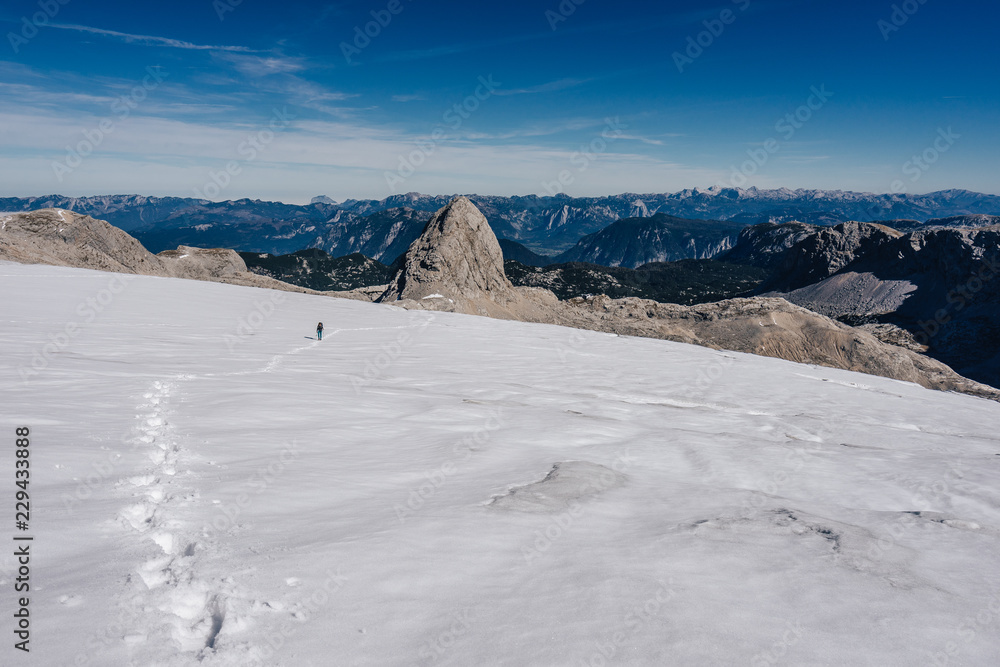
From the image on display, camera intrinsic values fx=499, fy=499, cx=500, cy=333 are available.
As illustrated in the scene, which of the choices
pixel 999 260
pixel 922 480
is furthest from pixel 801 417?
pixel 999 260

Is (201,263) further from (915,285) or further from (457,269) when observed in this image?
(915,285)

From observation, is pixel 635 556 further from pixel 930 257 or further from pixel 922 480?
pixel 930 257

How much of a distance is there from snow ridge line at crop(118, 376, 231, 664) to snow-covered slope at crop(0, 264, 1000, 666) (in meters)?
0.02

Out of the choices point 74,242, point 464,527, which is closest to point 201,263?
point 74,242

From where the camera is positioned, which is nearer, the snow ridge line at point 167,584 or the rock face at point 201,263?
the snow ridge line at point 167,584

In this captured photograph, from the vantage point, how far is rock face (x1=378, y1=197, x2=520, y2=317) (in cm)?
5950

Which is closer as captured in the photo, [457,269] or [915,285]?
[457,269]

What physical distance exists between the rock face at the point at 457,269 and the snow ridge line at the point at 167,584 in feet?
163

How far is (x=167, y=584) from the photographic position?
4.34 m

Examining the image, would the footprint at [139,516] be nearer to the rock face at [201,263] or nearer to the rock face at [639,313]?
the rock face at [639,313]

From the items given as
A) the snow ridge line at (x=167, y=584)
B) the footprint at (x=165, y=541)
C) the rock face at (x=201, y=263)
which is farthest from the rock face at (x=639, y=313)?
the footprint at (x=165, y=541)

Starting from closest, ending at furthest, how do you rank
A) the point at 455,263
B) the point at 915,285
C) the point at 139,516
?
the point at 139,516 < the point at 455,263 < the point at 915,285

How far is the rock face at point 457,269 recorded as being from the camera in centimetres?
5950

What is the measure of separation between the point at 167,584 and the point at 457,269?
59859 millimetres
